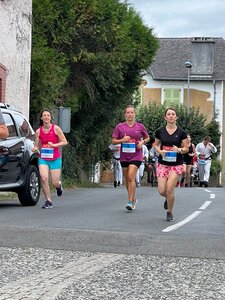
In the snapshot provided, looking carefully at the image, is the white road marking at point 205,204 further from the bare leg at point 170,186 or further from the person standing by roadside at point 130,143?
the bare leg at point 170,186

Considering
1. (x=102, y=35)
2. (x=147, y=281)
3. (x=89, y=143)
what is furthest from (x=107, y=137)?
(x=147, y=281)

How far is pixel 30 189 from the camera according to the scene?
17.2 metres

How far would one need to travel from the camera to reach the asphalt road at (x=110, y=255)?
7.60 m

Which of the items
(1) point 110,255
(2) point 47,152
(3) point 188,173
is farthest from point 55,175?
(3) point 188,173

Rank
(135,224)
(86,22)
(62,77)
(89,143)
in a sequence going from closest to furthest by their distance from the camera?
(135,224)
(62,77)
(86,22)
(89,143)

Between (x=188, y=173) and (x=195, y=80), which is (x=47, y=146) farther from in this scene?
(x=195, y=80)

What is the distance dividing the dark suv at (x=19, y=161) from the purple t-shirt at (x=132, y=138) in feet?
6.19

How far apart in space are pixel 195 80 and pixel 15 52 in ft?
133

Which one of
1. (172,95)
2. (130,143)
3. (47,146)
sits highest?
(172,95)

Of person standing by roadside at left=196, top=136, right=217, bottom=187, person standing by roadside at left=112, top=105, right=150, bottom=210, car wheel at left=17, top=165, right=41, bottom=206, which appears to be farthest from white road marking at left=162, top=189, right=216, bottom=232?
person standing by roadside at left=196, top=136, right=217, bottom=187

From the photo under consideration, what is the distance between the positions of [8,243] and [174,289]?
10.4ft

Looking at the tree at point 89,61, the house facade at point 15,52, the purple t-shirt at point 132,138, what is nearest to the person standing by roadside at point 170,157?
the purple t-shirt at point 132,138

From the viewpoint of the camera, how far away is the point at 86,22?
29.7m

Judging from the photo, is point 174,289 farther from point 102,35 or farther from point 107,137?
point 107,137
